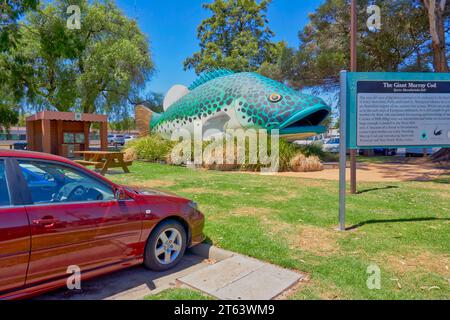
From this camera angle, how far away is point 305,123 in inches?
493

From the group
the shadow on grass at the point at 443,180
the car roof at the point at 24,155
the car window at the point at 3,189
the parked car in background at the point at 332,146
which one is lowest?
the shadow on grass at the point at 443,180

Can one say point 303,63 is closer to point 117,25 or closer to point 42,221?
point 117,25

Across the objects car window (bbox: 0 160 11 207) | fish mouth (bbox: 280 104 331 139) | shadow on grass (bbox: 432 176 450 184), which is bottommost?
shadow on grass (bbox: 432 176 450 184)

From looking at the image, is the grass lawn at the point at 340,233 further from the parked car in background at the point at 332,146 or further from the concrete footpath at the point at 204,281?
the parked car in background at the point at 332,146

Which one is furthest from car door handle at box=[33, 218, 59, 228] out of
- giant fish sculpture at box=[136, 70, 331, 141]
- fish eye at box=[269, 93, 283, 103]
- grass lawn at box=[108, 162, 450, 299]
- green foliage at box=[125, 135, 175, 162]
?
green foliage at box=[125, 135, 175, 162]

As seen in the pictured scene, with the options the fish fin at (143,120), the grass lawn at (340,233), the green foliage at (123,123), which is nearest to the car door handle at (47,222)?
the grass lawn at (340,233)

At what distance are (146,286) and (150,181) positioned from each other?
5.99 metres

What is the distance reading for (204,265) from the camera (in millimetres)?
3691

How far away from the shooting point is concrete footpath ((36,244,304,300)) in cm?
291

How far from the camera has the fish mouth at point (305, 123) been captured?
11945mm

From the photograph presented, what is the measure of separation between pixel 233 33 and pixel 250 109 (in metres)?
23.1

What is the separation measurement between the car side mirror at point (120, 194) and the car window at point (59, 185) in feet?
0.14

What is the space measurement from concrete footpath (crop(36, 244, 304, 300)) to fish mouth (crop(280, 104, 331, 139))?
895 cm

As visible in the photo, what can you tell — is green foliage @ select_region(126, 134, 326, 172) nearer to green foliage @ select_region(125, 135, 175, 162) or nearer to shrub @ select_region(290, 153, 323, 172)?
green foliage @ select_region(125, 135, 175, 162)
